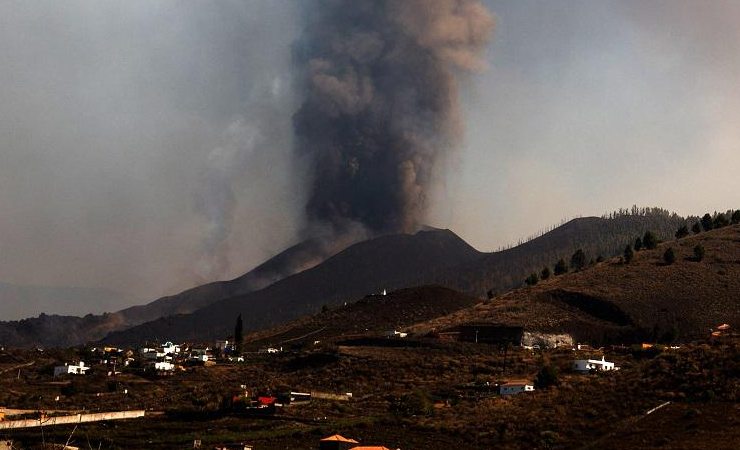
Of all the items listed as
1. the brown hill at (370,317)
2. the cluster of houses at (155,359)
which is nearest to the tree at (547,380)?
the cluster of houses at (155,359)

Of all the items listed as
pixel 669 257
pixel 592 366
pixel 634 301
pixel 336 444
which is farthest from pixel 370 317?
pixel 336 444

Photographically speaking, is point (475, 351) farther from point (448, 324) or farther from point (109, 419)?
point (109, 419)

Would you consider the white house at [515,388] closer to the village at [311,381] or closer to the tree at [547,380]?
the village at [311,381]

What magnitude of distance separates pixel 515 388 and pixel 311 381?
31.2 metres

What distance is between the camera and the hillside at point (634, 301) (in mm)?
139250

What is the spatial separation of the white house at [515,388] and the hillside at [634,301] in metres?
49.1

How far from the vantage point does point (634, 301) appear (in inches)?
5920

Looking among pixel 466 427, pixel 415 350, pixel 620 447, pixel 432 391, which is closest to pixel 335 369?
pixel 415 350

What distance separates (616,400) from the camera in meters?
69.6

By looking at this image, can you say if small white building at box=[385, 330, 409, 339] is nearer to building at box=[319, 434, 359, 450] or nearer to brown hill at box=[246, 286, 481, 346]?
brown hill at box=[246, 286, 481, 346]

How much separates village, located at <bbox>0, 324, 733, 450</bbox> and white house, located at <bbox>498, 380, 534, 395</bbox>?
176 mm

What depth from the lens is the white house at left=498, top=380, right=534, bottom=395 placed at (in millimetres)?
86681

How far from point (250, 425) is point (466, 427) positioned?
18186 mm

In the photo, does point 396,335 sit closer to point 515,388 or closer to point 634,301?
point 634,301
